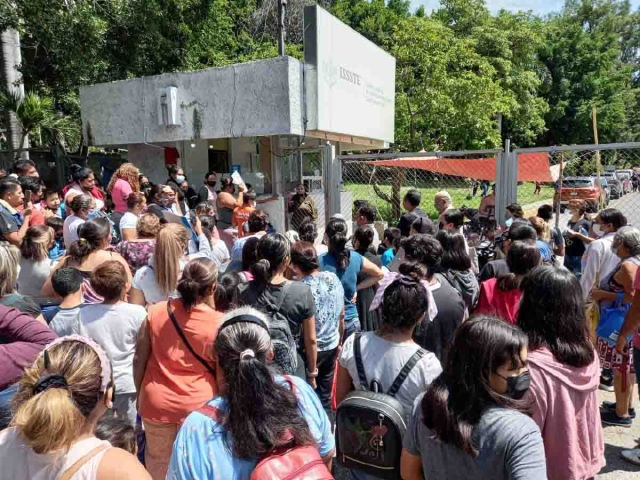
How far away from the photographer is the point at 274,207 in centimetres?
966

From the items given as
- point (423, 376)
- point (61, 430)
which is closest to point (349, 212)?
point (423, 376)

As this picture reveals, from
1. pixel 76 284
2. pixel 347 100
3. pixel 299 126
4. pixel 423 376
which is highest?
pixel 347 100

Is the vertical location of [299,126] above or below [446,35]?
below

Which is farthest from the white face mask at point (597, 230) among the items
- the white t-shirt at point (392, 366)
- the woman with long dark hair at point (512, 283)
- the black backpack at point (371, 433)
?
the black backpack at point (371, 433)

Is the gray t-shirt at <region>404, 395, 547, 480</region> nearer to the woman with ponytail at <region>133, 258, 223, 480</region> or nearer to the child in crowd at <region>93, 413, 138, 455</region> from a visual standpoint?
the child in crowd at <region>93, 413, 138, 455</region>

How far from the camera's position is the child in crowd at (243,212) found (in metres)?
7.46

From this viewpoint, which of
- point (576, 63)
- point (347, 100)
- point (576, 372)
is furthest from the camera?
point (576, 63)

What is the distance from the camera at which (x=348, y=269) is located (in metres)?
4.21

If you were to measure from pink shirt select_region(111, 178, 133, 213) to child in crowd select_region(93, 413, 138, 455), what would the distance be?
5.00 metres

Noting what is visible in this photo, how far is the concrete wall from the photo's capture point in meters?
8.96

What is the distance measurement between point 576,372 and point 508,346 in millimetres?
623

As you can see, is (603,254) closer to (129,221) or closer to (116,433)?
(116,433)

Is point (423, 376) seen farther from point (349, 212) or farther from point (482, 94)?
point (482, 94)

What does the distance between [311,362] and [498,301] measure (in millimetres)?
1402
